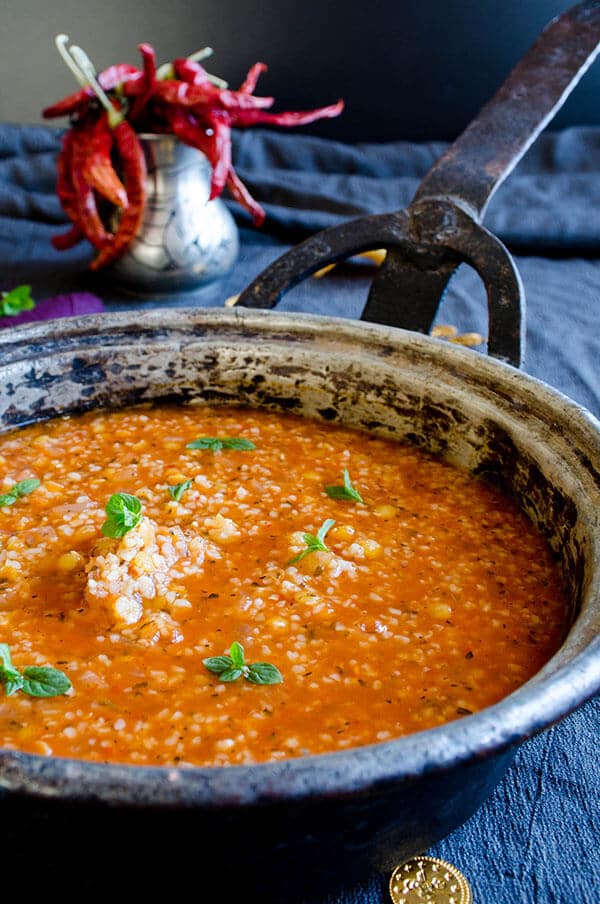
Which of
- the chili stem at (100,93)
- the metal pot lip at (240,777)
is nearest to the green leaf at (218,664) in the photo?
the metal pot lip at (240,777)

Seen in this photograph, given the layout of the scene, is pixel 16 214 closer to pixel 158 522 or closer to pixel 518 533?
pixel 158 522

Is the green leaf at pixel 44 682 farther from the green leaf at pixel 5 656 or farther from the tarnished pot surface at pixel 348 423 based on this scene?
the tarnished pot surface at pixel 348 423

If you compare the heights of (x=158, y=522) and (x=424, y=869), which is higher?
(x=158, y=522)

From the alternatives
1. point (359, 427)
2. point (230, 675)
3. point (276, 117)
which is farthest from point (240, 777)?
point (276, 117)

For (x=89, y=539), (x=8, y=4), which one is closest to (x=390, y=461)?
(x=89, y=539)

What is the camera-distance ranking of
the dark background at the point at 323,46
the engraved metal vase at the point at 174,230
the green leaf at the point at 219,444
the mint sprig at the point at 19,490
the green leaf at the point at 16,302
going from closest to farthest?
1. the mint sprig at the point at 19,490
2. the green leaf at the point at 219,444
3. the green leaf at the point at 16,302
4. the engraved metal vase at the point at 174,230
5. the dark background at the point at 323,46

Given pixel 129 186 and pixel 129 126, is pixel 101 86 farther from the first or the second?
pixel 129 186

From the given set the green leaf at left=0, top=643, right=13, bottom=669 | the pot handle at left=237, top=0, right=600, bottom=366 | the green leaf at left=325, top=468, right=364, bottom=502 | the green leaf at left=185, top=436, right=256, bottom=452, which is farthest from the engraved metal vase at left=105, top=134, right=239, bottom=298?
the green leaf at left=0, top=643, right=13, bottom=669
